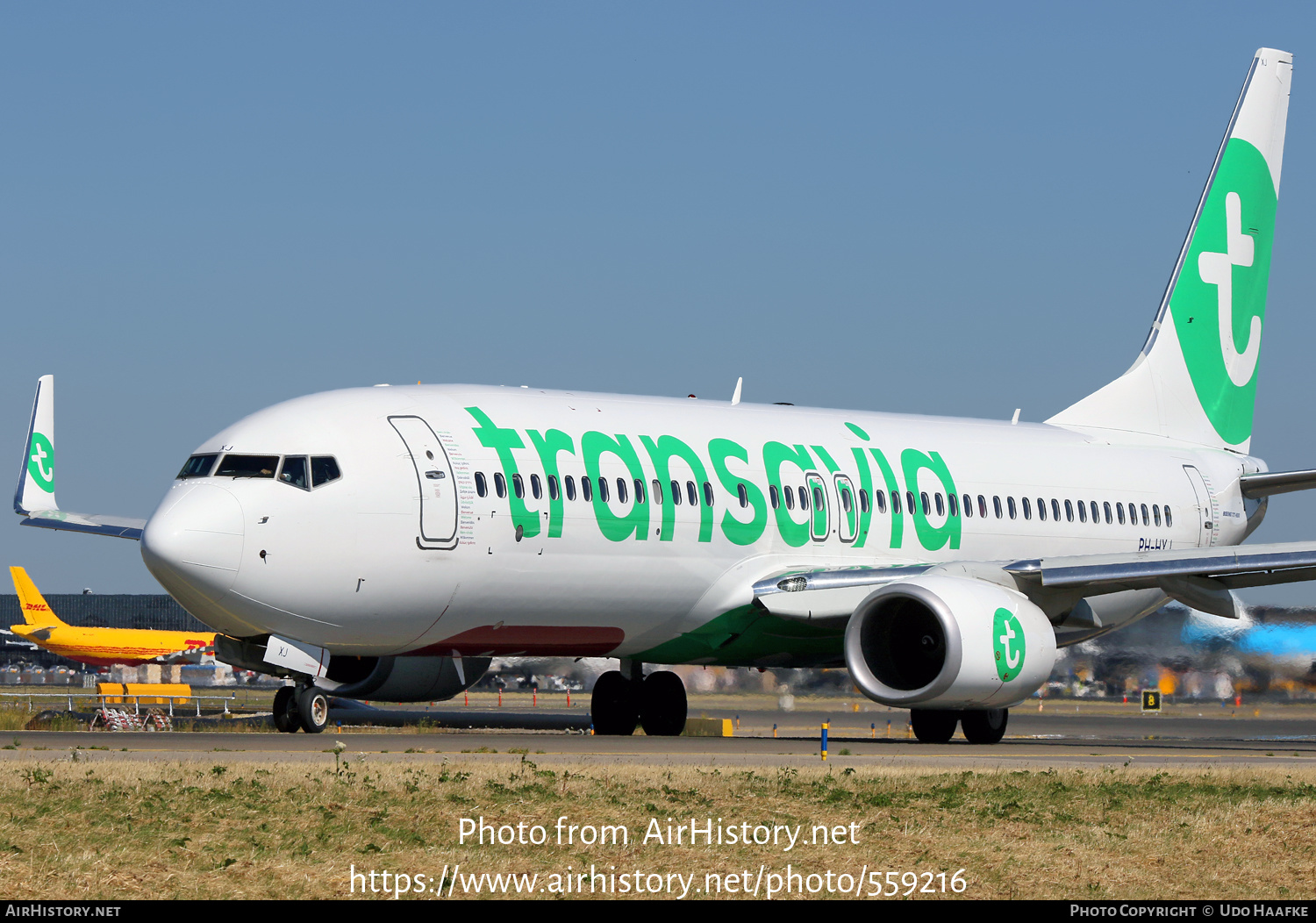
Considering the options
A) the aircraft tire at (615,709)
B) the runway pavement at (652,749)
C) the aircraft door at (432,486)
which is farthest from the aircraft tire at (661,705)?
the aircraft door at (432,486)

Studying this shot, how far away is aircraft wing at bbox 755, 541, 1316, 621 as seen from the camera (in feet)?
76.3

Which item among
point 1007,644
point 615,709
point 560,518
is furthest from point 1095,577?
point 615,709

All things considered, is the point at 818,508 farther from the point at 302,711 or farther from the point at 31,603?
the point at 31,603

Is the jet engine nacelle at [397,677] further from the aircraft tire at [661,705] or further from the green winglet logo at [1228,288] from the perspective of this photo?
the green winglet logo at [1228,288]

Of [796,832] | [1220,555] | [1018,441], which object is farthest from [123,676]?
[796,832]

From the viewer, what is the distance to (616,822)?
42.5 feet

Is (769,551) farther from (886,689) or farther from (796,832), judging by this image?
(796,832)

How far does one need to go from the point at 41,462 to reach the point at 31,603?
35.6 metres

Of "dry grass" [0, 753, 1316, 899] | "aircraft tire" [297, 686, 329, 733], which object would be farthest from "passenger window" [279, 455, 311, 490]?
"dry grass" [0, 753, 1316, 899]

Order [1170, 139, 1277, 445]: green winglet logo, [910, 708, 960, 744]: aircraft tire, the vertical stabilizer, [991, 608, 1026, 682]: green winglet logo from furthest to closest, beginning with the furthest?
1. [1170, 139, 1277, 445]: green winglet logo
2. the vertical stabilizer
3. [910, 708, 960, 744]: aircraft tire
4. [991, 608, 1026, 682]: green winglet logo

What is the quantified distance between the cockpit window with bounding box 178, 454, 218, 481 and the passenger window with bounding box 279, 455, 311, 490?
86cm

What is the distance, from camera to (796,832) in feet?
41.8

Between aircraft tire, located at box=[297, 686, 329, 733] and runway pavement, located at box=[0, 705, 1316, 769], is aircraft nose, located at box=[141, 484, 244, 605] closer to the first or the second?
runway pavement, located at box=[0, 705, 1316, 769]
